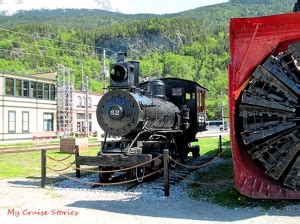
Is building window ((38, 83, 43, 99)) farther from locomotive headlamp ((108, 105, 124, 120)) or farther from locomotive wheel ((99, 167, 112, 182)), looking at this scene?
locomotive headlamp ((108, 105, 124, 120))

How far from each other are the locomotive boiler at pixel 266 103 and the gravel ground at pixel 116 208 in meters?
0.59

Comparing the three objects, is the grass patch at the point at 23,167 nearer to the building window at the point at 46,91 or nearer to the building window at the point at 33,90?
the building window at the point at 33,90

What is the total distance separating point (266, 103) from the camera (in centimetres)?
786

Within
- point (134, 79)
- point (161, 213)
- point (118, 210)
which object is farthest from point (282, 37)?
point (134, 79)

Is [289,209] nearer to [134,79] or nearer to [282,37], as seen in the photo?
[282,37]

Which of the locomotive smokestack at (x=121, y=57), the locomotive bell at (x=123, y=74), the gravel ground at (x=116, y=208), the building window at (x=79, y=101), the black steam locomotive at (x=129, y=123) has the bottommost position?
the gravel ground at (x=116, y=208)

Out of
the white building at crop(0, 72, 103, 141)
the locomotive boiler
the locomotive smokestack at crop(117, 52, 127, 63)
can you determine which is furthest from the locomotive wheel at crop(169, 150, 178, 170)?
the white building at crop(0, 72, 103, 141)

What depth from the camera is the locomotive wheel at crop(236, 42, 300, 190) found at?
7738mm

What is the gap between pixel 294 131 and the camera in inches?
304

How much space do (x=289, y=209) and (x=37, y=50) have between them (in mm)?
135349

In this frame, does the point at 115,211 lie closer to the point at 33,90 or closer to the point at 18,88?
the point at 18,88

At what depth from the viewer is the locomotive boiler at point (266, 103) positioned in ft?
25.4

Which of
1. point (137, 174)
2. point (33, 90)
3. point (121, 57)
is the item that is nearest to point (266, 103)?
point (137, 174)

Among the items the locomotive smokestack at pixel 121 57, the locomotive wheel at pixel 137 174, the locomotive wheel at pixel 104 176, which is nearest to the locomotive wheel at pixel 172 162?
the locomotive wheel at pixel 137 174
